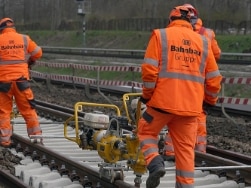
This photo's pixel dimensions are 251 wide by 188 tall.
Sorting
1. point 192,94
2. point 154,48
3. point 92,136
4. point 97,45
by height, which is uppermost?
point 154,48

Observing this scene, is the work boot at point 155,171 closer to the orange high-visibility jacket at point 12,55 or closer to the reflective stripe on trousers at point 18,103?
the reflective stripe on trousers at point 18,103

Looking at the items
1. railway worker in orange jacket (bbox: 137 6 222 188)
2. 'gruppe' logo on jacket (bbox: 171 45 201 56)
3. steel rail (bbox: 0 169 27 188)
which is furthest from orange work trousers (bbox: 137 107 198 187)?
steel rail (bbox: 0 169 27 188)

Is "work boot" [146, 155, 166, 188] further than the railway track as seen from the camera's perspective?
No

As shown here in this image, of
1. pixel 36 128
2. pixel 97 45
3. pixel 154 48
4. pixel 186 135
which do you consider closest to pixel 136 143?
pixel 186 135

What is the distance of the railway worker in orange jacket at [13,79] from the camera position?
31.4 feet

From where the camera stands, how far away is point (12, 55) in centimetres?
970

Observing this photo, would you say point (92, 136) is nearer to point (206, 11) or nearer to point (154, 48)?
point (154, 48)

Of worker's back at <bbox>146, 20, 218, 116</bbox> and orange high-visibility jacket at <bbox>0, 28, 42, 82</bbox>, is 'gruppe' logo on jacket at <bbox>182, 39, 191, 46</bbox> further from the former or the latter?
orange high-visibility jacket at <bbox>0, 28, 42, 82</bbox>

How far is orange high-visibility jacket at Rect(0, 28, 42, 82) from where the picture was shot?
9617 millimetres

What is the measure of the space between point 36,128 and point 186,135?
437 cm

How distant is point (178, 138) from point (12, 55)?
4476 mm

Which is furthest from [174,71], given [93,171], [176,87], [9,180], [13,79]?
[13,79]

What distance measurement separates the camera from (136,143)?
6715 millimetres

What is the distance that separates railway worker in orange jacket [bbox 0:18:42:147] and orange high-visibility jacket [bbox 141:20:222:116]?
13.2 ft
